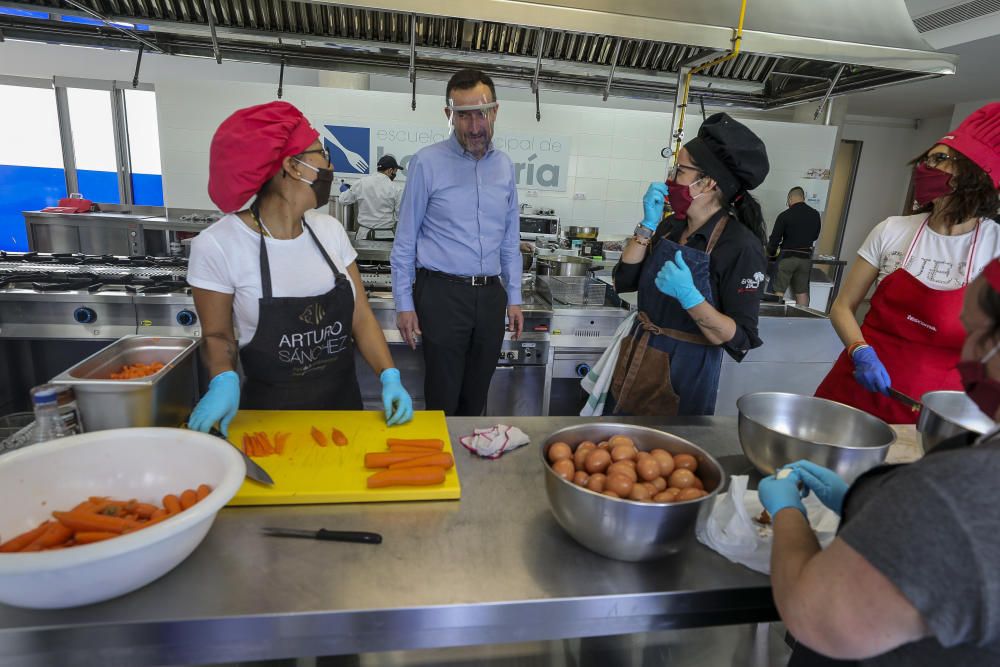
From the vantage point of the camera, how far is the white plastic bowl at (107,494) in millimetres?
791

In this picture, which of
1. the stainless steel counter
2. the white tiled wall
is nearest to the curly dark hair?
the stainless steel counter

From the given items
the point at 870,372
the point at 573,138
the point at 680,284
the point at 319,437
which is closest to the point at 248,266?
the point at 319,437

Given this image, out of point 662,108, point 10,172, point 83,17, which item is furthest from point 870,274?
point 10,172

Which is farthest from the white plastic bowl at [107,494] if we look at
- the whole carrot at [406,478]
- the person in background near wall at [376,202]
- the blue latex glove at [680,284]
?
the person in background near wall at [376,202]

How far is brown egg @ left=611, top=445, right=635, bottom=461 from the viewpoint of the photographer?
1141 mm

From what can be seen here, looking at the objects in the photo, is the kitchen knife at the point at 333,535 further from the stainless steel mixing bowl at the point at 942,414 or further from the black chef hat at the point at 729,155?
the black chef hat at the point at 729,155

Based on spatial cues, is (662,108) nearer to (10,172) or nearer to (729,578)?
(729,578)

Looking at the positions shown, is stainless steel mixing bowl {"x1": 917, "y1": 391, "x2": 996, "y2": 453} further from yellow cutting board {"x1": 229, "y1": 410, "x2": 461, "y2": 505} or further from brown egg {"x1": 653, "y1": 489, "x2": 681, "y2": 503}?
yellow cutting board {"x1": 229, "y1": 410, "x2": 461, "y2": 505}

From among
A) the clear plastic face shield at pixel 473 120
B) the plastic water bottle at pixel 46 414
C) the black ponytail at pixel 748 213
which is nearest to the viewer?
the plastic water bottle at pixel 46 414

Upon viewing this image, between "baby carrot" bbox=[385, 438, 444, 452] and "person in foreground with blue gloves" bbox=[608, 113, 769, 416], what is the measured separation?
92cm

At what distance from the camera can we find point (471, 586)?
975 millimetres

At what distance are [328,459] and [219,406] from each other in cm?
33

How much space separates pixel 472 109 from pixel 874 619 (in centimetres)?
229

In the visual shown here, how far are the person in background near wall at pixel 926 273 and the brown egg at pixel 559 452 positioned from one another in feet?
4.42
